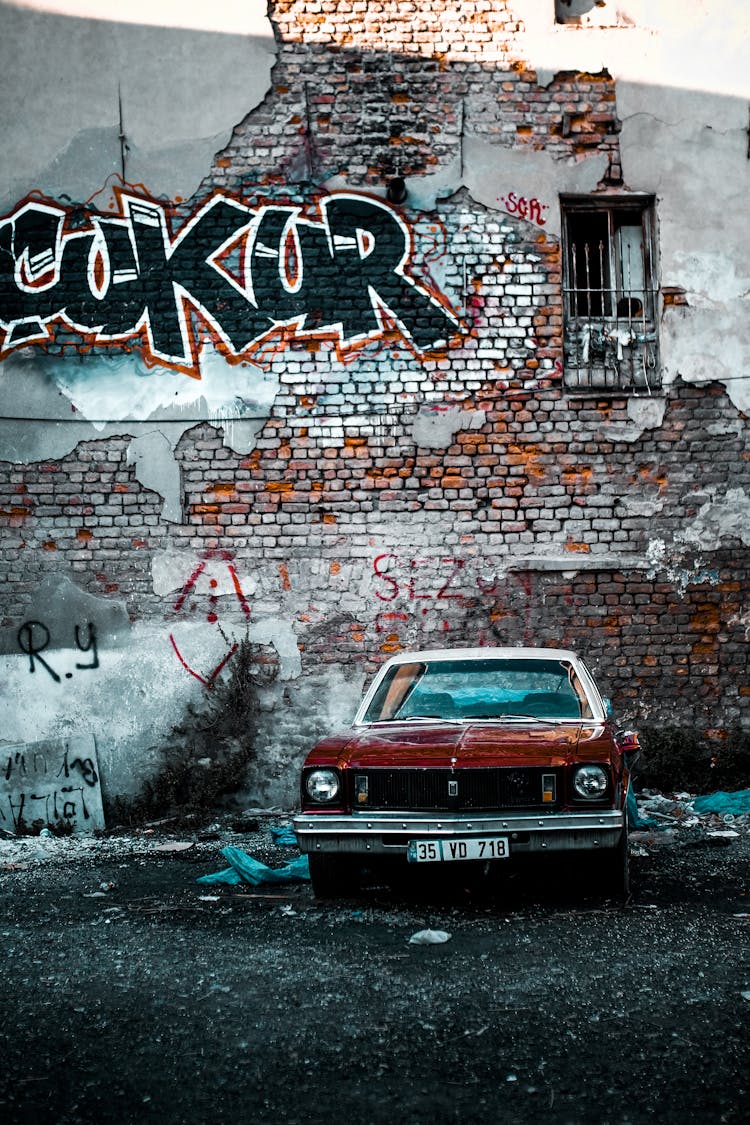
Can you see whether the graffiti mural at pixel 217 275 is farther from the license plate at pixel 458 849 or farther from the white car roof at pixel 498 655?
the license plate at pixel 458 849

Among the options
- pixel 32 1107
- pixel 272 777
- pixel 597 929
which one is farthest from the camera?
pixel 272 777

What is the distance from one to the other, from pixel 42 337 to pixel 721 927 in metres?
7.37

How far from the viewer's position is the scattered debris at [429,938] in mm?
4938

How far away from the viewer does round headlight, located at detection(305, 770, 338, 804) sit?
572cm

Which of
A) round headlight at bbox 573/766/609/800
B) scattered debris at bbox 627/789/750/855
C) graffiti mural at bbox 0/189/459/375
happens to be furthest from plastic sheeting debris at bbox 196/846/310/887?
graffiti mural at bbox 0/189/459/375

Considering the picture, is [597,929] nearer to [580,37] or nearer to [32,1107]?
[32,1107]

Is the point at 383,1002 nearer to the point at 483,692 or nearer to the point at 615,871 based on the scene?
the point at 615,871

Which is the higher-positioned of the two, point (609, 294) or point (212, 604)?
point (609, 294)

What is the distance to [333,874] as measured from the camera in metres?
5.85

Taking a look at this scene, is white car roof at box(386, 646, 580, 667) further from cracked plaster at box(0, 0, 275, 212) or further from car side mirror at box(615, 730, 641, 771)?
cracked plaster at box(0, 0, 275, 212)

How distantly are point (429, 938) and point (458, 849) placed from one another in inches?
22.4

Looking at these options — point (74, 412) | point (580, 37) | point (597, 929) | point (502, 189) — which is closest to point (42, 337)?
point (74, 412)

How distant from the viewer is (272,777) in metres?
9.55

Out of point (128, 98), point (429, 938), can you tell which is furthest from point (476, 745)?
point (128, 98)
